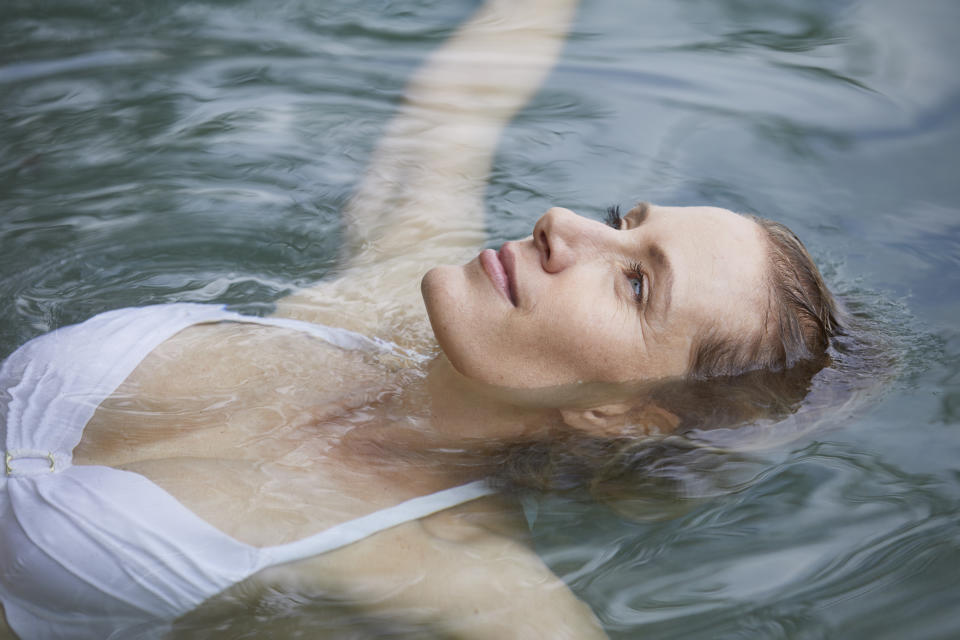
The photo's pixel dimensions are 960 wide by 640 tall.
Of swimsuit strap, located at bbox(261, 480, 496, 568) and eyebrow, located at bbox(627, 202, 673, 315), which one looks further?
eyebrow, located at bbox(627, 202, 673, 315)

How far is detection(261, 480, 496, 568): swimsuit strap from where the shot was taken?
206cm

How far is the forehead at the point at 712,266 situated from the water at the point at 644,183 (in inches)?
18.0

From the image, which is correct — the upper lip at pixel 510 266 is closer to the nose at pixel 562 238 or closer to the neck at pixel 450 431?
the nose at pixel 562 238

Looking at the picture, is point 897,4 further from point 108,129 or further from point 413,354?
point 108,129

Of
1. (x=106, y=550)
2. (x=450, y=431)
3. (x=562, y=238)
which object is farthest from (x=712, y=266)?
(x=106, y=550)

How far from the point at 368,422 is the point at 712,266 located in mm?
953

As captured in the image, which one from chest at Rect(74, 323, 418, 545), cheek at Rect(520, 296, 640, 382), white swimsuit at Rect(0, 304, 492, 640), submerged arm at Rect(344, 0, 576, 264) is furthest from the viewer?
submerged arm at Rect(344, 0, 576, 264)

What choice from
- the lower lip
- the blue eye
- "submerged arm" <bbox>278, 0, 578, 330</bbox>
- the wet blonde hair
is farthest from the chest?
the wet blonde hair

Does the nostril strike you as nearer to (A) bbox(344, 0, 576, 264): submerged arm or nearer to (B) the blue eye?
(B) the blue eye

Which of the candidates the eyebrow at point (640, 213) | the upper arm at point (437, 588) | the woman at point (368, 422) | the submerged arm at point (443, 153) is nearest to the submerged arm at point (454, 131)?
the submerged arm at point (443, 153)

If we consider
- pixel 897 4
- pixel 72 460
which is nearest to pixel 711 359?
pixel 72 460

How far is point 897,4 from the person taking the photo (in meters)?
4.83

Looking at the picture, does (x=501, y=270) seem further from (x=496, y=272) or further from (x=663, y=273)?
(x=663, y=273)

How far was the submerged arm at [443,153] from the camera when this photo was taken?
3242 millimetres
